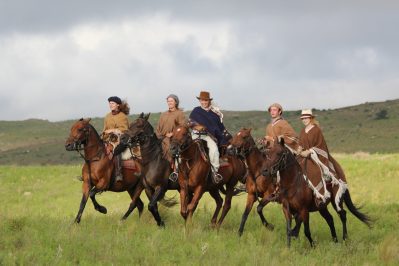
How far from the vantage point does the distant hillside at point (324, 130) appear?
246 ft

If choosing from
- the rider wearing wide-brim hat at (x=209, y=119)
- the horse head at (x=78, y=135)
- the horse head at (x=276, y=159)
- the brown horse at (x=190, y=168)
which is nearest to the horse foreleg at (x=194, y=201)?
the brown horse at (x=190, y=168)

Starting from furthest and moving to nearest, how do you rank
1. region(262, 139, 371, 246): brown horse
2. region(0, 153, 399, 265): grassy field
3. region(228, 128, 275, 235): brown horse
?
1. region(228, 128, 275, 235): brown horse
2. region(262, 139, 371, 246): brown horse
3. region(0, 153, 399, 265): grassy field

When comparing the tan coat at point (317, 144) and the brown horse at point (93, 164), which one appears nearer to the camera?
the tan coat at point (317, 144)

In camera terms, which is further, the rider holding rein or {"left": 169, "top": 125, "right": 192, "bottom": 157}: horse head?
the rider holding rein

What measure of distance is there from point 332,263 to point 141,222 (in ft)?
14.6

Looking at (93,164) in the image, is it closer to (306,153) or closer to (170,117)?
(170,117)

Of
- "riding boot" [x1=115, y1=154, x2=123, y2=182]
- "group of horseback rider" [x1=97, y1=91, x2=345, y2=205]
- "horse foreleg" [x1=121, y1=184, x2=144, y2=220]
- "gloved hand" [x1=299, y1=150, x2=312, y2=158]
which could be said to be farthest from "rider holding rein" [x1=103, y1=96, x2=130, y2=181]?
"gloved hand" [x1=299, y1=150, x2=312, y2=158]

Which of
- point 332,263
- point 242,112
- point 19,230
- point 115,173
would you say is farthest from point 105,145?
point 242,112

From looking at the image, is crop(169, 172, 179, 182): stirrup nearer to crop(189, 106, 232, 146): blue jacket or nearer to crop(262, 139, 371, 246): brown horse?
crop(189, 106, 232, 146): blue jacket

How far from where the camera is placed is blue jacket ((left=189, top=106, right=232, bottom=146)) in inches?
590

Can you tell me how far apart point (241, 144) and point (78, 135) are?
355 cm

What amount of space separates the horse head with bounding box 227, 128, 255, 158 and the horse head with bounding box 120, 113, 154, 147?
1.96 m

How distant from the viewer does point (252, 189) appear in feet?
45.8

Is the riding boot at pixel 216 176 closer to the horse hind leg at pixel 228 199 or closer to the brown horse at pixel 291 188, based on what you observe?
the horse hind leg at pixel 228 199
